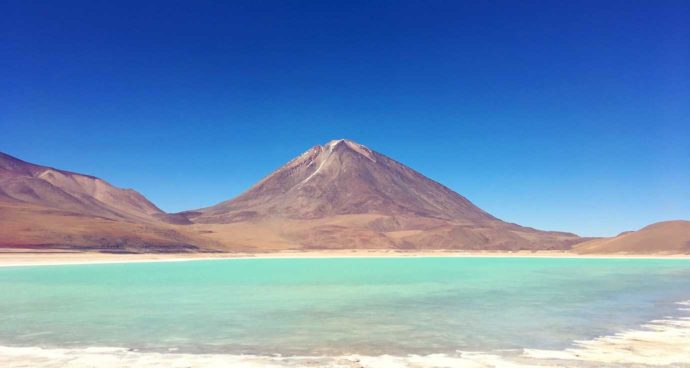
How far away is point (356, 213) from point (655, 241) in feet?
258

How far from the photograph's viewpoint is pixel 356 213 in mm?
150500

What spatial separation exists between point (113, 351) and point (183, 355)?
160 cm

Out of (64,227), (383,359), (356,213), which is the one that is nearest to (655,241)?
(356,213)

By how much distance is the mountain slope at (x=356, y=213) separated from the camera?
112 m

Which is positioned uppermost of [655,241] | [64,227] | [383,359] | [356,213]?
[356,213]

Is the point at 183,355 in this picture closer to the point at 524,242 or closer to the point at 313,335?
the point at 313,335

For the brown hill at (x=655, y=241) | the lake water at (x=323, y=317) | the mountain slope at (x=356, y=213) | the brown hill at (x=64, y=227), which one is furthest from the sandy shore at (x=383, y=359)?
the mountain slope at (x=356, y=213)

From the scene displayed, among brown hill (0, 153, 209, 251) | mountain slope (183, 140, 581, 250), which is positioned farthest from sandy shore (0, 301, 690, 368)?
mountain slope (183, 140, 581, 250)

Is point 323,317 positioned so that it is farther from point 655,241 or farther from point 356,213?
point 356,213

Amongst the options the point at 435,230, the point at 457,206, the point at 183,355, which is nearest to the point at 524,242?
the point at 435,230

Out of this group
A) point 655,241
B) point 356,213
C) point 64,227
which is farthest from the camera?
point 356,213

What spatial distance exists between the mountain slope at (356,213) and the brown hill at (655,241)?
20110mm

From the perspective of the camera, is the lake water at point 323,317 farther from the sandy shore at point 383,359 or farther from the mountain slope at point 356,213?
the mountain slope at point 356,213

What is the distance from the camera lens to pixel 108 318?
54.1 ft
